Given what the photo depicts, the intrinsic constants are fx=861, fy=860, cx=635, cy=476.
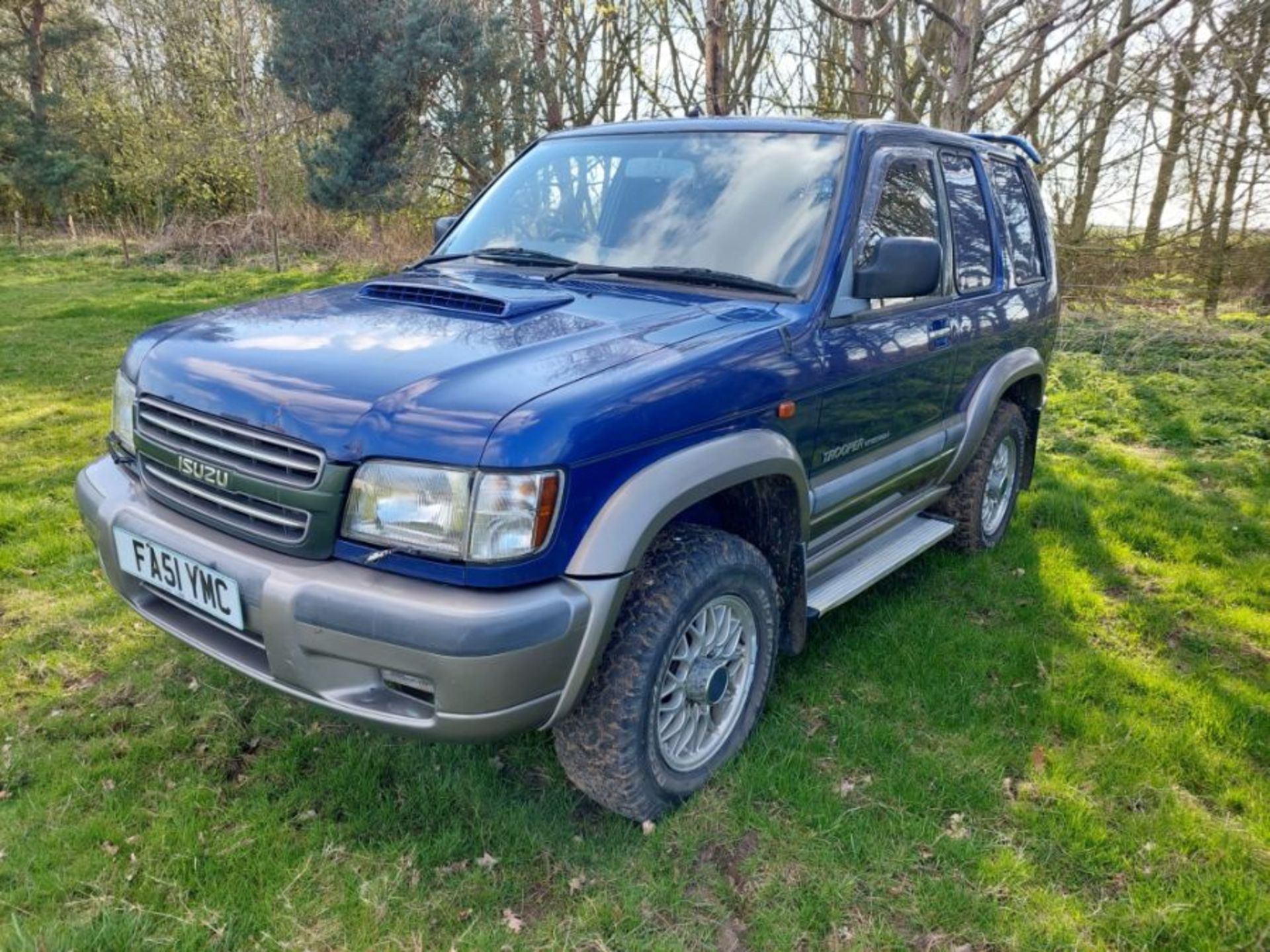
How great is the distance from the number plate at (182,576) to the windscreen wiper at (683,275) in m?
1.49

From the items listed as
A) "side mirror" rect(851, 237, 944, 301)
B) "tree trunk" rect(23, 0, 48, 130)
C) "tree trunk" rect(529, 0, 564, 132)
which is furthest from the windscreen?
"tree trunk" rect(23, 0, 48, 130)

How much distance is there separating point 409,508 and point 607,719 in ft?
2.55

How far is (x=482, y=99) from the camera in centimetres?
1479

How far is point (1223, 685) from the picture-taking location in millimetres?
3303

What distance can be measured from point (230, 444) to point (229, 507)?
0.16m

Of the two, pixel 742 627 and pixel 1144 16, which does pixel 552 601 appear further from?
pixel 1144 16

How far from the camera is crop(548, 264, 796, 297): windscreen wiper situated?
283cm

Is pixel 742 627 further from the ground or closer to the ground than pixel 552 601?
closer to the ground

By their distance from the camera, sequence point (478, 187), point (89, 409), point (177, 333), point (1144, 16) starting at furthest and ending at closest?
point (478, 187) → point (1144, 16) → point (89, 409) → point (177, 333)

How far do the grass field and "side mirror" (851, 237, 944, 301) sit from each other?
56.7 inches

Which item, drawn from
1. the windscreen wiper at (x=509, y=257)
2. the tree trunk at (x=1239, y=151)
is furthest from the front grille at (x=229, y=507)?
the tree trunk at (x=1239, y=151)

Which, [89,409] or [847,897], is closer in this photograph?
[847,897]

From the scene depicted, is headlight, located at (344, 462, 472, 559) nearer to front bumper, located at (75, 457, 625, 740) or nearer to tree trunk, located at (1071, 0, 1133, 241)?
front bumper, located at (75, 457, 625, 740)

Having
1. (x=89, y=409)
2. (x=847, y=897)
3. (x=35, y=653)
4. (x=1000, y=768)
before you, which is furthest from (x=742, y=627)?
(x=89, y=409)
